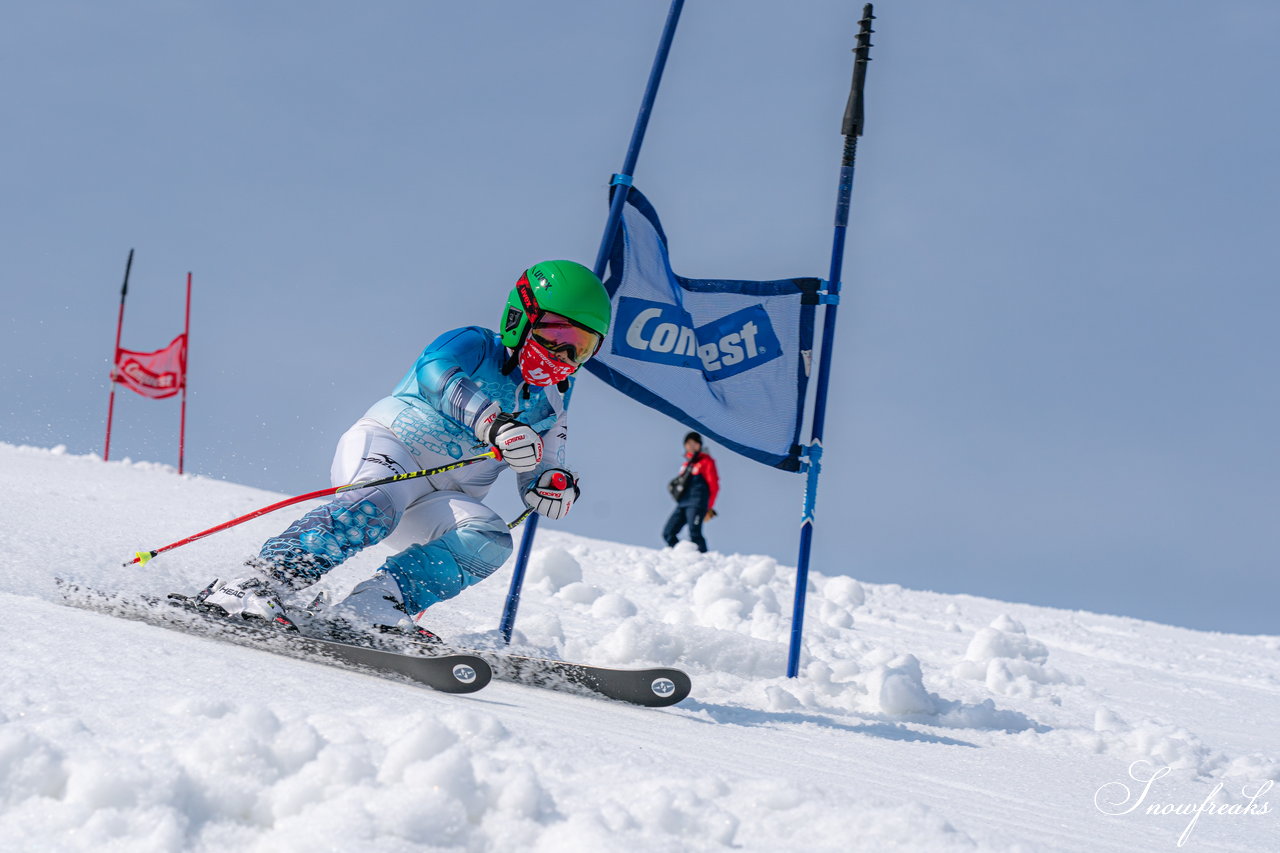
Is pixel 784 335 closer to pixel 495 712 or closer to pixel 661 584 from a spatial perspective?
pixel 495 712

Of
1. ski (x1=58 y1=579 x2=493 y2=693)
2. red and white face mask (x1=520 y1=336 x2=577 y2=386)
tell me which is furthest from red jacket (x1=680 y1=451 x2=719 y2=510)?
ski (x1=58 y1=579 x2=493 y2=693)

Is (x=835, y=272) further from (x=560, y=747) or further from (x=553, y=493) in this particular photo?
(x=560, y=747)

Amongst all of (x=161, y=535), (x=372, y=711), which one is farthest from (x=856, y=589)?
(x=372, y=711)

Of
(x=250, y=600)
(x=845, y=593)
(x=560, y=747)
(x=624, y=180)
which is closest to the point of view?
(x=560, y=747)

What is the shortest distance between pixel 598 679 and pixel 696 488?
10.8 m

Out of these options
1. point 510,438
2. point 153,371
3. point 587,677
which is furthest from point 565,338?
point 153,371

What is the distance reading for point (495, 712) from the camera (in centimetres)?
297

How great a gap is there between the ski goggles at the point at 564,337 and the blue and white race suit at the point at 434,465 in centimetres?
21

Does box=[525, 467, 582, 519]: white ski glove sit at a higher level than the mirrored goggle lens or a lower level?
lower

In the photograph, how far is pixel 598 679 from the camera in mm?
3869

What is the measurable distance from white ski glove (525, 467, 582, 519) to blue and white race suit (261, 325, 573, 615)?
0.54 ft

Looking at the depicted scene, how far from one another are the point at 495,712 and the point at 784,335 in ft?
10.5

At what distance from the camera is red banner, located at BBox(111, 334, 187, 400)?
17.3m

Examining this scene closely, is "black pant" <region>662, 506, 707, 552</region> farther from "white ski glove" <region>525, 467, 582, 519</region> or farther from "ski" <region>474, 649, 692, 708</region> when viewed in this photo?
"ski" <region>474, 649, 692, 708</region>
